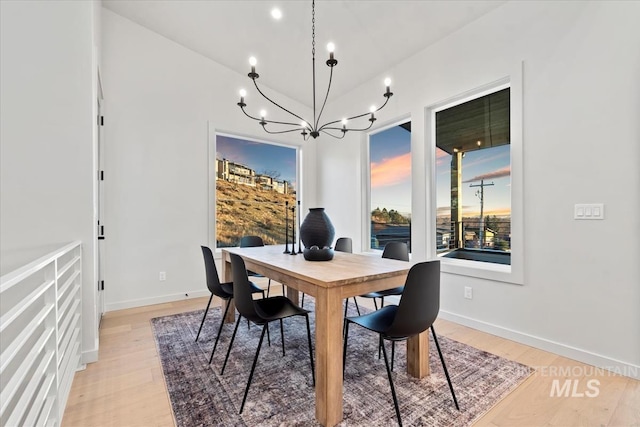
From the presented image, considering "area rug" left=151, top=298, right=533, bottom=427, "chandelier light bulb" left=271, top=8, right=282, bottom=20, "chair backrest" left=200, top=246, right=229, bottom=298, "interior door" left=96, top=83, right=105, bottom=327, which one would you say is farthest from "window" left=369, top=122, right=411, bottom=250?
"interior door" left=96, top=83, right=105, bottom=327

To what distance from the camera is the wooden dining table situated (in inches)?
61.9

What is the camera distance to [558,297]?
236cm

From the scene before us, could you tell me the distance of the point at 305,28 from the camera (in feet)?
10.8

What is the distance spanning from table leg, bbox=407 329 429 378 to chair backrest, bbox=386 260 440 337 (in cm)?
38

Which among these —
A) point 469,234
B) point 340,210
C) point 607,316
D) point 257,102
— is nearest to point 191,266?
point 340,210

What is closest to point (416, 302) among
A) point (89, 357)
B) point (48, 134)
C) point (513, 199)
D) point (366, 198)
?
point (513, 199)

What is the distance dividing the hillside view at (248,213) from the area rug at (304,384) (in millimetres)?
1880

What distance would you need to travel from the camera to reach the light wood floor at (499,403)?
1.63m

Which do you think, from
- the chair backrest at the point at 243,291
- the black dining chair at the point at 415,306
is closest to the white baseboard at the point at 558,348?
the black dining chair at the point at 415,306

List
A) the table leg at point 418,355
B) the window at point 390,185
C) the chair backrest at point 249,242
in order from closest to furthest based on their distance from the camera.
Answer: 1. the table leg at point 418,355
2. the chair backrest at point 249,242
3. the window at point 390,185

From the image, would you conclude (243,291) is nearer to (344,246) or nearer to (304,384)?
(304,384)

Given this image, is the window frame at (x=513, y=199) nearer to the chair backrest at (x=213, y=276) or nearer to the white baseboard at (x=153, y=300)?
the chair backrest at (x=213, y=276)

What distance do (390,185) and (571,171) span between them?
1.98m

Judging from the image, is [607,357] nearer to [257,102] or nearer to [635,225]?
[635,225]
